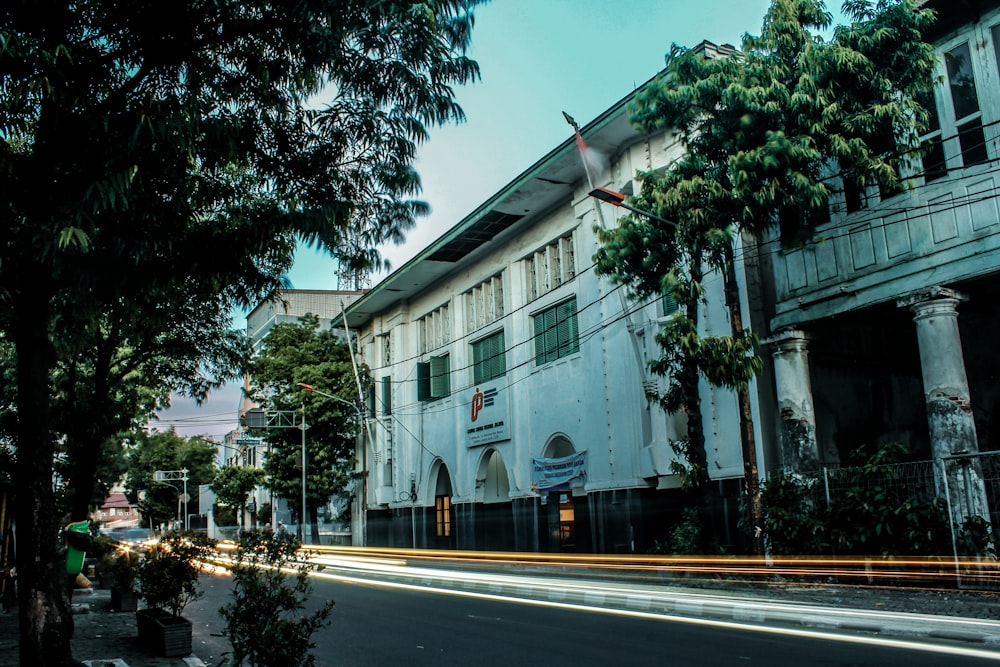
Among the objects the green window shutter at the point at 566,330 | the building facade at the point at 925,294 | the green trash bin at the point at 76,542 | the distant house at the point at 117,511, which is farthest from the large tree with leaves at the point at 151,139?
the distant house at the point at 117,511

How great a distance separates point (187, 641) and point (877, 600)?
32.9 ft

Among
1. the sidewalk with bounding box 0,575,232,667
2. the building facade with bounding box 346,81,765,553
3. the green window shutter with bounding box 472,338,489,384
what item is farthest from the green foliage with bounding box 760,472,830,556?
the green window shutter with bounding box 472,338,489,384

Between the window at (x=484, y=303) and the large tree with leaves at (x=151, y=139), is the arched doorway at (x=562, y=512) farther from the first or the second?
the large tree with leaves at (x=151, y=139)

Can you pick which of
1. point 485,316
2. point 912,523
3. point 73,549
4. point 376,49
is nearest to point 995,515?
point 912,523

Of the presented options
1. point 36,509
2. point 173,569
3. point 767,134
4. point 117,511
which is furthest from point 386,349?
point 117,511

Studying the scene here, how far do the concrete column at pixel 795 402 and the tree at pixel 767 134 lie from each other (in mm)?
1699

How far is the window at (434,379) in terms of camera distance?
32219 millimetres

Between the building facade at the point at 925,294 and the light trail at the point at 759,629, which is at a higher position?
the building facade at the point at 925,294

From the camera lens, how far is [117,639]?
11867 millimetres

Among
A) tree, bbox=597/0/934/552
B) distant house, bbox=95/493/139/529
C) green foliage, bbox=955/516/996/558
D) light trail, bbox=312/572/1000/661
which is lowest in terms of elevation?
light trail, bbox=312/572/1000/661

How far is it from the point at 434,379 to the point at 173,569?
21.7 meters

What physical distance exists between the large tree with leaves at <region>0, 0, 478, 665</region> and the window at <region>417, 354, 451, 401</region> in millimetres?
22463

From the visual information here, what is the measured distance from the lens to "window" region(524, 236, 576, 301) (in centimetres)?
2523

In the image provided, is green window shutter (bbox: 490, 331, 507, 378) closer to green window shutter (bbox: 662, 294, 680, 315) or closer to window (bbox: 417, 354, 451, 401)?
window (bbox: 417, 354, 451, 401)
